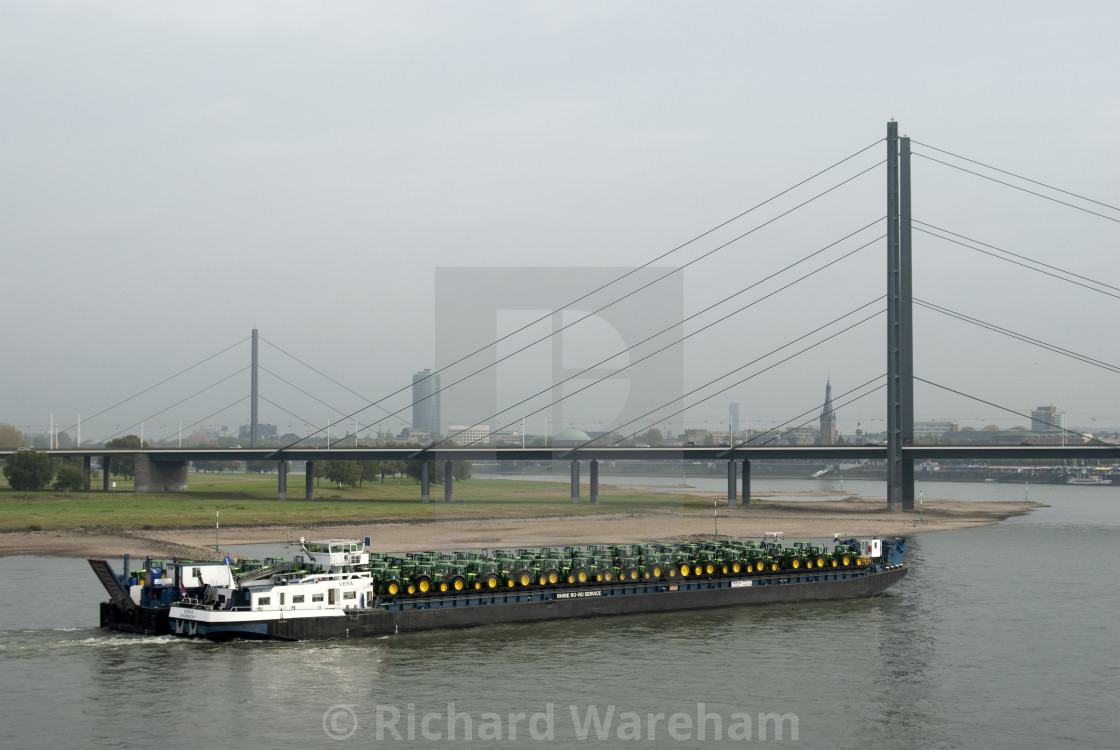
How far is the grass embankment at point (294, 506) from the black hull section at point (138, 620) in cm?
4893

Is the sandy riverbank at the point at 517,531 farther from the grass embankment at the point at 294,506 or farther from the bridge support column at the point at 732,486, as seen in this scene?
the bridge support column at the point at 732,486

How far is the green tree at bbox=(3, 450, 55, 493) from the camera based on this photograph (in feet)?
454

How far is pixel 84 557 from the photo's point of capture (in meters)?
76.8

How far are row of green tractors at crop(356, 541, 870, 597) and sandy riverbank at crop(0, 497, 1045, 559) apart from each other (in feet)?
80.3

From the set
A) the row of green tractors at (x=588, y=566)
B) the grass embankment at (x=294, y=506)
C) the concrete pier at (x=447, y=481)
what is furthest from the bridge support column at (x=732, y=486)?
the row of green tractors at (x=588, y=566)

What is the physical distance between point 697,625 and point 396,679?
18174 mm

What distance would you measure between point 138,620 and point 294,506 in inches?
3219

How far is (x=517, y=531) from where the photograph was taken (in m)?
98.2

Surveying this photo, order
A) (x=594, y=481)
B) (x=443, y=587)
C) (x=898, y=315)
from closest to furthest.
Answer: (x=443, y=587) → (x=898, y=315) → (x=594, y=481)

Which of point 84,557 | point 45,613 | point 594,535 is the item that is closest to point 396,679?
point 45,613

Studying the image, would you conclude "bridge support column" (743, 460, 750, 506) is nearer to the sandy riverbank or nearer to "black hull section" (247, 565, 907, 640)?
the sandy riverbank

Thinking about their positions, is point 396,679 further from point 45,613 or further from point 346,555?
point 45,613
